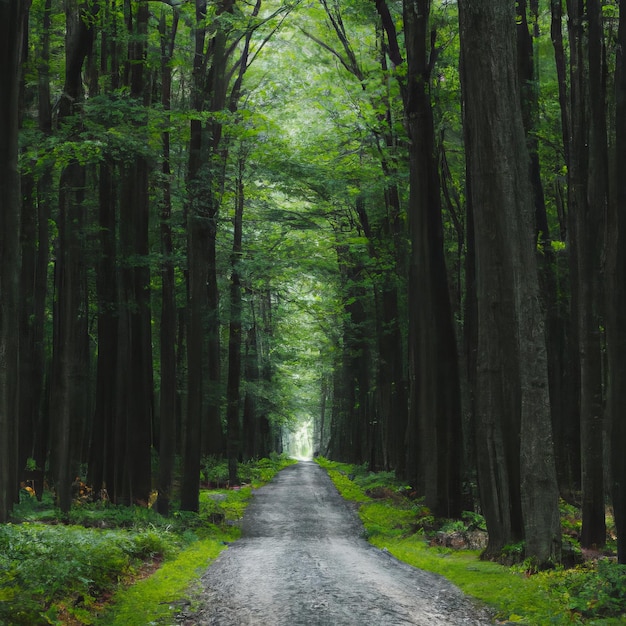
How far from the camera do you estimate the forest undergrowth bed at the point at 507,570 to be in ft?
23.8

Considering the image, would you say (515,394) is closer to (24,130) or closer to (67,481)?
(67,481)

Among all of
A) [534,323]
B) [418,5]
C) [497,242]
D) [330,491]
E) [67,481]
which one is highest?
[418,5]

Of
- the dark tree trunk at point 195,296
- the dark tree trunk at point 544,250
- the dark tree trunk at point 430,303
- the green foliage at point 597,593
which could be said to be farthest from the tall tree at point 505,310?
the dark tree trunk at point 195,296

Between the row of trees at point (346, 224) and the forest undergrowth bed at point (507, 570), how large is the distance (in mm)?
570

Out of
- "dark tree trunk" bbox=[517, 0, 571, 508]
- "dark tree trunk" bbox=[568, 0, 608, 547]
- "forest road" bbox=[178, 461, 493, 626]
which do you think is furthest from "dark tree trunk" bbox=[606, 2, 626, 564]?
"dark tree trunk" bbox=[517, 0, 571, 508]

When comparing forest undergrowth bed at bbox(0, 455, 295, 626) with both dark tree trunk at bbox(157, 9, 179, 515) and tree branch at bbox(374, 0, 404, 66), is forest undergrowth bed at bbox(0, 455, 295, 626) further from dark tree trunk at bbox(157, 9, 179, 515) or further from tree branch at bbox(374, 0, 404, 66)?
tree branch at bbox(374, 0, 404, 66)

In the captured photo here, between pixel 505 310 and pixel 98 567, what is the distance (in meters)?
6.84

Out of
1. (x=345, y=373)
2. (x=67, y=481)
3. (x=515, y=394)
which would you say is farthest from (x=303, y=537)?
→ (x=345, y=373)

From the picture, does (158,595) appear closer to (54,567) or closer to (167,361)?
(54,567)

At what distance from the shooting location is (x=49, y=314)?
28.4 metres

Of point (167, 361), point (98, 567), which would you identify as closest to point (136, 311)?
point (167, 361)

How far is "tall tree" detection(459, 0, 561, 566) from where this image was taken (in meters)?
9.87

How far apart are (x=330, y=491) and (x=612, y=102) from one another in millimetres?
17301

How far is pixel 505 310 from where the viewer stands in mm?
10984
